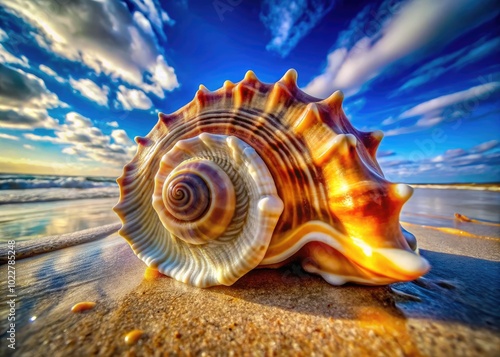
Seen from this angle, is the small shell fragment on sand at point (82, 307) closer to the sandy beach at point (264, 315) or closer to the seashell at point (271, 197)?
the sandy beach at point (264, 315)

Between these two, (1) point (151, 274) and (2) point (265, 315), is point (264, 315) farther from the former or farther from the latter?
(1) point (151, 274)

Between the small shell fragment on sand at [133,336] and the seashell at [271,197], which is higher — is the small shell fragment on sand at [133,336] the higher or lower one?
the lower one

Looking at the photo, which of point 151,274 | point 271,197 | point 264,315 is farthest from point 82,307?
point 271,197

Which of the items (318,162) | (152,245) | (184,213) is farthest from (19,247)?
(318,162)

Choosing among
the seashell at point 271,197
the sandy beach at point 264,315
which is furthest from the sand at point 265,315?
the seashell at point 271,197

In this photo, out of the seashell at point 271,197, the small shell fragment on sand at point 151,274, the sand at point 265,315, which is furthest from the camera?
the small shell fragment on sand at point 151,274

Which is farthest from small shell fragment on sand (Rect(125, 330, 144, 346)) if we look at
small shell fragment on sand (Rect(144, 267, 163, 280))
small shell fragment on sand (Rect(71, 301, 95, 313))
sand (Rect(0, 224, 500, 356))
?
small shell fragment on sand (Rect(144, 267, 163, 280))

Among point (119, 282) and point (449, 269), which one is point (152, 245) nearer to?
point (119, 282)
